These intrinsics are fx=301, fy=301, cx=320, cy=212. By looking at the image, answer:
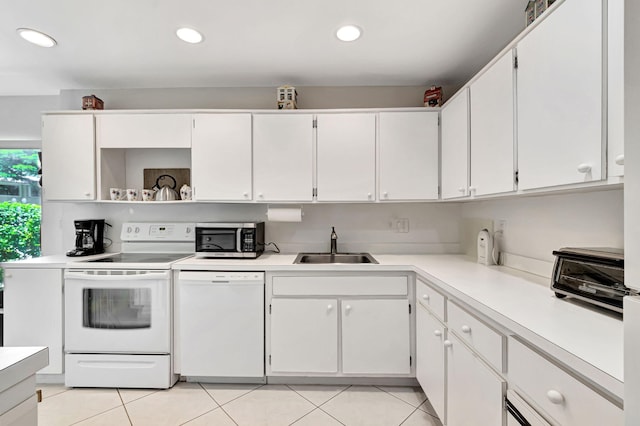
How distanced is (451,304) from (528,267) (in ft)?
2.18

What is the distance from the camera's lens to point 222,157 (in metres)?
2.43

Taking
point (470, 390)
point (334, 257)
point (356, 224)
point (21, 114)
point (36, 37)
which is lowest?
point (470, 390)

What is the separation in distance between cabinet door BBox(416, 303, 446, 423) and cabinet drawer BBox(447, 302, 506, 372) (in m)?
0.17

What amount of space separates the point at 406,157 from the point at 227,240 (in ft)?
5.15

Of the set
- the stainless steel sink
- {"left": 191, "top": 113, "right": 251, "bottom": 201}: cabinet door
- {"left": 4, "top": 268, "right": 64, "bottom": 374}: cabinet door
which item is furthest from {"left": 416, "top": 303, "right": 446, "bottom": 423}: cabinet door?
{"left": 4, "top": 268, "right": 64, "bottom": 374}: cabinet door

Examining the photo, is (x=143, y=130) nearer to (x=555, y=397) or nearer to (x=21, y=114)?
(x=21, y=114)

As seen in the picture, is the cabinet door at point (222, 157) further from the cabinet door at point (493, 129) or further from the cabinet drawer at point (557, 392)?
the cabinet drawer at point (557, 392)

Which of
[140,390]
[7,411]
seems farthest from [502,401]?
[140,390]

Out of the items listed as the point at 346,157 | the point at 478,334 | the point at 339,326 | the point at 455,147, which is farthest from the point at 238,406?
the point at 455,147

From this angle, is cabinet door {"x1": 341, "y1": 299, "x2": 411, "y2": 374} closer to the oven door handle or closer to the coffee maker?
the oven door handle

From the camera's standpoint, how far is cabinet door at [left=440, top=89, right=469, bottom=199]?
193cm

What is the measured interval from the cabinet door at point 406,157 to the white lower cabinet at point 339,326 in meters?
0.71

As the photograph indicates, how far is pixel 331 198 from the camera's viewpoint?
95.4 inches

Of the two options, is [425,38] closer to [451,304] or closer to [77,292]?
[451,304]
